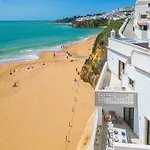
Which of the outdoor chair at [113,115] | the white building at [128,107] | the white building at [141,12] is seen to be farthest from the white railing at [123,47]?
the white building at [141,12]

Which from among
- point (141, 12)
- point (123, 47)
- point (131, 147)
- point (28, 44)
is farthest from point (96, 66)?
point (28, 44)

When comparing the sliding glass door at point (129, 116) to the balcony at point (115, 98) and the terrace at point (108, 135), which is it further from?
the balcony at point (115, 98)

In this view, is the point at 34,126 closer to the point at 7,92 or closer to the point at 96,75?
the point at 96,75

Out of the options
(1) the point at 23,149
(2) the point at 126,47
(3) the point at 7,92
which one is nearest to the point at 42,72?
(3) the point at 7,92

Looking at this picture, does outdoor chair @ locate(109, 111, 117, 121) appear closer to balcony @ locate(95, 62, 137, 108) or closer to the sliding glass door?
the sliding glass door

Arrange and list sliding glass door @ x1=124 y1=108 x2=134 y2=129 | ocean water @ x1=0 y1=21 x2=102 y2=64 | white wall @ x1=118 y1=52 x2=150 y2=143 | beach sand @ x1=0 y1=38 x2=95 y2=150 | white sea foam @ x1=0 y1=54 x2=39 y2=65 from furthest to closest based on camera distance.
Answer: ocean water @ x1=0 y1=21 x2=102 y2=64, white sea foam @ x1=0 y1=54 x2=39 y2=65, beach sand @ x1=0 y1=38 x2=95 y2=150, sliding glass door @ x1=124 y1=108 x2=134 y2=129, white wall @ x1=118 y1=52 x2=150 y2=143

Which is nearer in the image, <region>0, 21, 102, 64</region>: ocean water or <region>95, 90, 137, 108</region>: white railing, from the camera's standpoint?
<region>95, 90, 137, 108</region>: white railing

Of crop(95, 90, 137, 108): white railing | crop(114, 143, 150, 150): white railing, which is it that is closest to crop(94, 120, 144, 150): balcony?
crop(95, 90, 137, 108): white railing

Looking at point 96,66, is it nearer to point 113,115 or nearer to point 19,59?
point 113,115
